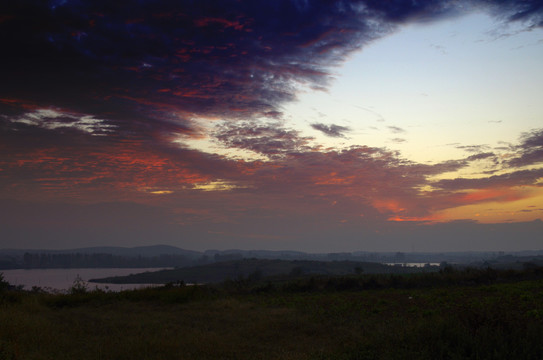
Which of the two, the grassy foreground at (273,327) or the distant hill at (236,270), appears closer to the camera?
the grassy foreground at (273,327)

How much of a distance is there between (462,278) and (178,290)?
76.0 feet

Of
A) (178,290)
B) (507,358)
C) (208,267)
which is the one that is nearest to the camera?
(507,358)

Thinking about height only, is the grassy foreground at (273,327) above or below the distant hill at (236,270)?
above

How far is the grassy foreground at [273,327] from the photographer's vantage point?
9.18 meters

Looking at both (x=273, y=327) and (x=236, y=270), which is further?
(x=236, y=270)

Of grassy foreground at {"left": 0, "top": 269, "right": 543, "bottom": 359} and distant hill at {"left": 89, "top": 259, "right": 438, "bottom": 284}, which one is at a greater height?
grassy foreground at {"left": 0, "top": 269, "right": 543, "bottom": 359}

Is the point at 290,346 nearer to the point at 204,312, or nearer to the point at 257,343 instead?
the point at 257,343

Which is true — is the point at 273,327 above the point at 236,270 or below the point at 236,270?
above

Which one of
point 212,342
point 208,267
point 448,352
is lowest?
point 208,267

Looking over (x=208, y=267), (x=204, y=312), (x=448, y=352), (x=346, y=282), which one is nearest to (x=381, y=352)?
(x=448, y=352)

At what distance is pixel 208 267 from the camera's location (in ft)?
503

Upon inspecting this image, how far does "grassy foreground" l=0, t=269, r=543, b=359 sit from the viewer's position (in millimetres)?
9180

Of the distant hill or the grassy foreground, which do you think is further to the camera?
the distant hill

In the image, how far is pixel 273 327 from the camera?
14914 mm
